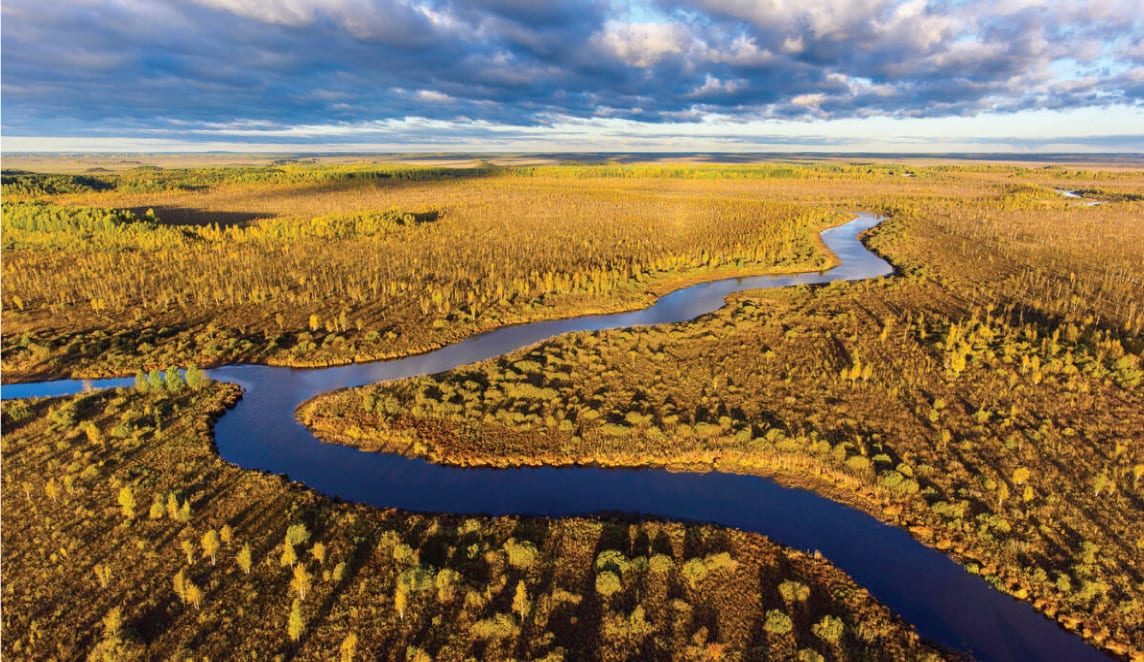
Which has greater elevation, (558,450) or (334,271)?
(334,271)

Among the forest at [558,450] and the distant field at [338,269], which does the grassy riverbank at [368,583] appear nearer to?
the forest at [558,450]

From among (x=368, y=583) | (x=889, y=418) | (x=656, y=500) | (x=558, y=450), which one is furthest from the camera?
(x=889, y=418)

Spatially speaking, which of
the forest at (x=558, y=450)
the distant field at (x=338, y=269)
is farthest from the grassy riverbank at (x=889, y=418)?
the distant field at (x=338, y=269)

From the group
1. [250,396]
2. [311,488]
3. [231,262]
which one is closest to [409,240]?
[231,262]

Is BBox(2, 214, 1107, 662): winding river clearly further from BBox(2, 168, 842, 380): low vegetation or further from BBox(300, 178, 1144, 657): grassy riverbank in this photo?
BBox(2, 168, 842, 380): low vegetation

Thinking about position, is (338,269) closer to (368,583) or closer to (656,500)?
(368,583)

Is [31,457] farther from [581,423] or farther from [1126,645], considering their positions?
[1126,645]

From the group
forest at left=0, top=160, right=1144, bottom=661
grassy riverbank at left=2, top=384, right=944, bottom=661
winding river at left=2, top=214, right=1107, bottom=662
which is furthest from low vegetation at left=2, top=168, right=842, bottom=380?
grassy riverbank at left=2, top=384, right=944, bottom=661

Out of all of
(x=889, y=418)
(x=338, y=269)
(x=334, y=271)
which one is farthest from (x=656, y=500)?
(x=338, y=269)
